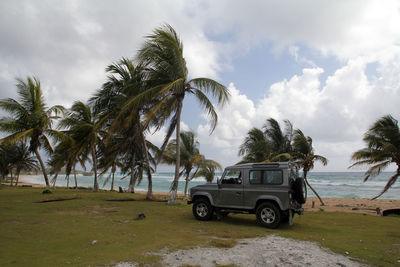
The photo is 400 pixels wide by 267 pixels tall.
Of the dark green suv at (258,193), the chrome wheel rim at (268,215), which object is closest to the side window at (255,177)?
the dark green suv at (258,193)

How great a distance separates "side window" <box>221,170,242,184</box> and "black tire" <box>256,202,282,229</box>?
3.79 ft

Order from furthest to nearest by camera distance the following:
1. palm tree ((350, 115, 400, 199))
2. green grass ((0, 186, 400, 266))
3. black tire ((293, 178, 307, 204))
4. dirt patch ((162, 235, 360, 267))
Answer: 1. palm tree ((350, 115, 400, 199))
2. black tire ((293, 178, 307, 204))
3. green grass ((0, 186, 400, 266))
4. dirt patch ((162, 235, 360, 267))

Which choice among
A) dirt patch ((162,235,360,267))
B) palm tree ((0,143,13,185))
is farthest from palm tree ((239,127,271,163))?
palm tree ((0,143,13,185))

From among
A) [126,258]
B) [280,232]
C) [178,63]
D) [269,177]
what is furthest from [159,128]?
[126,258]

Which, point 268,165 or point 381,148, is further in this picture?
point 381,148

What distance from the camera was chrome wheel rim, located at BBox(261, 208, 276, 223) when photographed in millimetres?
8198

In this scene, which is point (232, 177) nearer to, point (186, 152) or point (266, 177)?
point (266, 177)

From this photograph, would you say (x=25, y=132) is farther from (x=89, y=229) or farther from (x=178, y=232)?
(x=178, y=232)

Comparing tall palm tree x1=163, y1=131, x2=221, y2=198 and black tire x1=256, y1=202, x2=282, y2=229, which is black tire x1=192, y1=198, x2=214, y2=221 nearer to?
black tire x1=256, y1=202, x2=282, y2=229

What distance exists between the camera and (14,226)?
739cm

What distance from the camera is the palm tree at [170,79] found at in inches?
512

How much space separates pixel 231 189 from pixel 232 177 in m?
0.42

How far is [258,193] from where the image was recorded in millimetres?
8406

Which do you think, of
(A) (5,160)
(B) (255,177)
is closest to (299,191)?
(B) (255,177)
